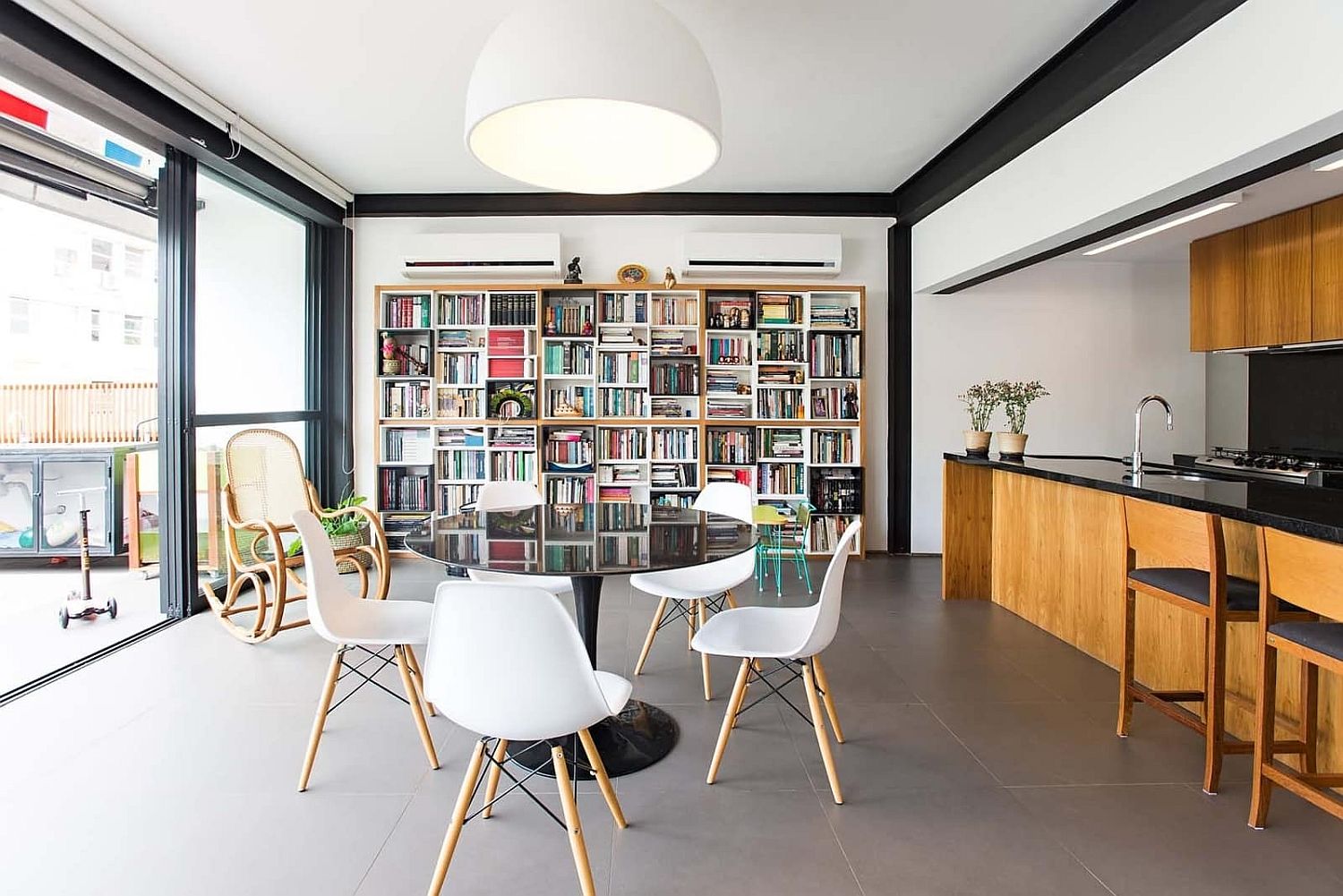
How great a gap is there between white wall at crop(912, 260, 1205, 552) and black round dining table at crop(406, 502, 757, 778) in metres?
3.44

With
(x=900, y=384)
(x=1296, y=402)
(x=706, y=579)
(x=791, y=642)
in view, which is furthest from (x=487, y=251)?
(x=1296, y=402)

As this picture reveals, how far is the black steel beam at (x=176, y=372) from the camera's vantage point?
158 inches

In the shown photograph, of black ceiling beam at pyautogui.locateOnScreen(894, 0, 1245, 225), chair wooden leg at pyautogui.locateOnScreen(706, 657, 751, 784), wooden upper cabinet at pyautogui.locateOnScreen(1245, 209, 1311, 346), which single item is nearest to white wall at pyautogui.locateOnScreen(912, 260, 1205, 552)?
wooden upper cabinet at pyautogui.locateOnScreen(1245, 209, 1311, 346)

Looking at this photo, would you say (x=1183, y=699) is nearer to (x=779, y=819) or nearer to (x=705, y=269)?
(x=779, y=819)

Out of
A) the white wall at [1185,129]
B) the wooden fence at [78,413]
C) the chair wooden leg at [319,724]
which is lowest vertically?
the chair wooden leg at [319,724]

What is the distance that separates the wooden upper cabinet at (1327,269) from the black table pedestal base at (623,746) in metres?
4.43

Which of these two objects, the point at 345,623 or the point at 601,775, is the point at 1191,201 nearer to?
the point at 601,775

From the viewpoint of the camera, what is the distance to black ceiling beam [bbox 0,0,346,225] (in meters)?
2.90

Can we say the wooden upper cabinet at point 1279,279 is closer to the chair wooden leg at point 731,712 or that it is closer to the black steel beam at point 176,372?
the chair wooden leg at point 731,712

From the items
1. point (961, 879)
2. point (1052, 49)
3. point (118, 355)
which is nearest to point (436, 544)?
point (961, 879)

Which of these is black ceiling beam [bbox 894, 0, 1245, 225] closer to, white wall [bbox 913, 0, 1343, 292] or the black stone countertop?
white wall [bbox 913, 0, 1343, 292]

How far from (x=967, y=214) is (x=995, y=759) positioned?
11.5 feet

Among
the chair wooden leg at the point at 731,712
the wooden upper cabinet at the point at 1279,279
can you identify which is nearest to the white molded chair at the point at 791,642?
the chair wooden leg at the point at 731,712

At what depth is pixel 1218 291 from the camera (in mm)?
4992
